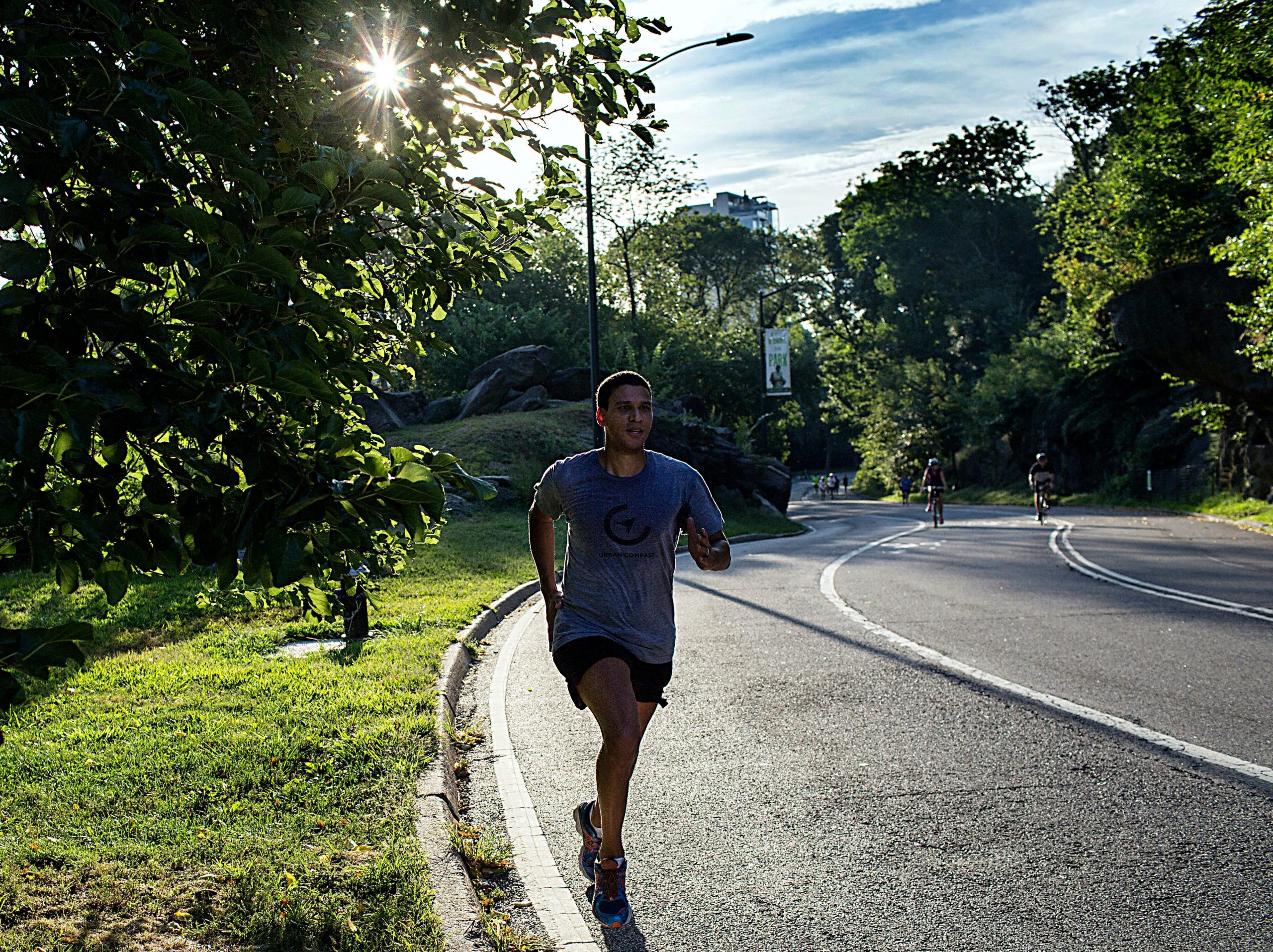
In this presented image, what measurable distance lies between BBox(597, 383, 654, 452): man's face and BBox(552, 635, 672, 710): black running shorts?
0.80 metres

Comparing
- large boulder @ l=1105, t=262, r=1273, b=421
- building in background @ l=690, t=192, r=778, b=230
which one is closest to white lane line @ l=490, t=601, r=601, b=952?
large boulder @ l=1105, t=262, r=1273, b=421

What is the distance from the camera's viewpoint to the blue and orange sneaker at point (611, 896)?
407 cm

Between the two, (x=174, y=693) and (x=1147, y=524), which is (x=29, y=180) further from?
(x=1147, y=524)

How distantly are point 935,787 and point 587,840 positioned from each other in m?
2.04

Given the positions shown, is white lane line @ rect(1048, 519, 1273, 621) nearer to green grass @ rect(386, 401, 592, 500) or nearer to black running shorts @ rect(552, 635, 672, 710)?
black running shorts @ rect(552, 635, 672, 710)

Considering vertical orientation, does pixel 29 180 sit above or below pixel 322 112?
below

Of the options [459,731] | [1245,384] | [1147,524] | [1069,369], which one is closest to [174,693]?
[459,731]

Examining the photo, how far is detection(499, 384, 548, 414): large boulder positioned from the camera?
32.6 metres

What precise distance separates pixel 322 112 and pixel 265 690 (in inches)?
206

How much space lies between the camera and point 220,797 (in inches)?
205

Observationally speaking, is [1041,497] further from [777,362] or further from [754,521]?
[777,362]

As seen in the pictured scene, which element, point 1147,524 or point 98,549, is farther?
point 1147,524

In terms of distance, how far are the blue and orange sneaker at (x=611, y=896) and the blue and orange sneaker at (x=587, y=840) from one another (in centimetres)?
17

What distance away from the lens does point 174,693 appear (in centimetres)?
743
